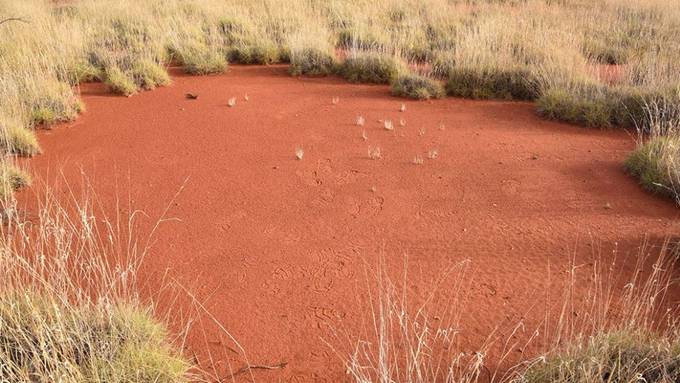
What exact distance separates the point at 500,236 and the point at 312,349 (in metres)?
2.20

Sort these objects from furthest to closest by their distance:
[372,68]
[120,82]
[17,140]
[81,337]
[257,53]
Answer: [257,53] → [372,68] → [120,82] → [17,140] → [81,337]

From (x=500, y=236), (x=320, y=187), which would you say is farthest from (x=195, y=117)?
(x=500, y=236)

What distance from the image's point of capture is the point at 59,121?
287 inches

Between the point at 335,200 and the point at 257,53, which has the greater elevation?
the point at 257,53

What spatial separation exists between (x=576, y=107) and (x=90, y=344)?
22.8 feet

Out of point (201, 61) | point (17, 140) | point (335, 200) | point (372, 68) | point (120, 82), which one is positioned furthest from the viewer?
point (201, 61)

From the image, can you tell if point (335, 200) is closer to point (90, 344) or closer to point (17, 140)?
point (90, 344)

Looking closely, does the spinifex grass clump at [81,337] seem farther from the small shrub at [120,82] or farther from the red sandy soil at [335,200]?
the small shrub at [120,82]

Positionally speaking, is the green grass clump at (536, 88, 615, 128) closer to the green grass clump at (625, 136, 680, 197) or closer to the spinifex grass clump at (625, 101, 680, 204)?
the spinifex grass clump at (625, 101, 680, 204)

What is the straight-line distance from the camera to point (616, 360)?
307cm

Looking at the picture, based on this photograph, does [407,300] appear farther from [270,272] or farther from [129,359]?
[129,359]

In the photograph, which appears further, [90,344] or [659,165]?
[659,165]

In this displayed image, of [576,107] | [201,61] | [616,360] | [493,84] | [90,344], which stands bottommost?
[616,360]

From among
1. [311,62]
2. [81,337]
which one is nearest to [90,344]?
[81,337]
